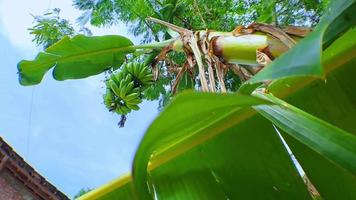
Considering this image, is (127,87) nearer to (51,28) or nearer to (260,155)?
(260,155)

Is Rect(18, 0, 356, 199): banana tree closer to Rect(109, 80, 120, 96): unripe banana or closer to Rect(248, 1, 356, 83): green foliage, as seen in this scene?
Rect(248, 1, 356, 83): green foliage

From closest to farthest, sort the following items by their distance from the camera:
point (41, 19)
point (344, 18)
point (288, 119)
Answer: point (344, 18)
point (288, 119)
point (41, 19)

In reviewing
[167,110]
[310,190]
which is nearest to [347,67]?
[310,190]

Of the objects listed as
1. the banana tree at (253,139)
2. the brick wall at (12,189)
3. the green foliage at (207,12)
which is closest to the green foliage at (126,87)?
the banana tree at (253,139)

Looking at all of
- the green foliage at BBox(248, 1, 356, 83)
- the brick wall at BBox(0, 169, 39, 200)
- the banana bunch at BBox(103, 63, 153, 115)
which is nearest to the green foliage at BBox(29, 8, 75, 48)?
the brick wall at BBox(0, 169, 39, 200)

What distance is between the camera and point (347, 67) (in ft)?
2.58

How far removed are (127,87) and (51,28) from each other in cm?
232

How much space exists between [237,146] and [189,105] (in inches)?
15.9

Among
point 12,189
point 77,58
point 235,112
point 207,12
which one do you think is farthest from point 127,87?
point 12,189

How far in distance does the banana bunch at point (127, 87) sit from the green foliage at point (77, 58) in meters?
0.10

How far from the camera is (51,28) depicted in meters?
3.57

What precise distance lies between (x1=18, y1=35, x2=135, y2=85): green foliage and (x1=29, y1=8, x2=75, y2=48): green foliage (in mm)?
1975

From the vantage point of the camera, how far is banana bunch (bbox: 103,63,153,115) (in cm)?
143

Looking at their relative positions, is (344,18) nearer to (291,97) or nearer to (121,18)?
(291,97)
